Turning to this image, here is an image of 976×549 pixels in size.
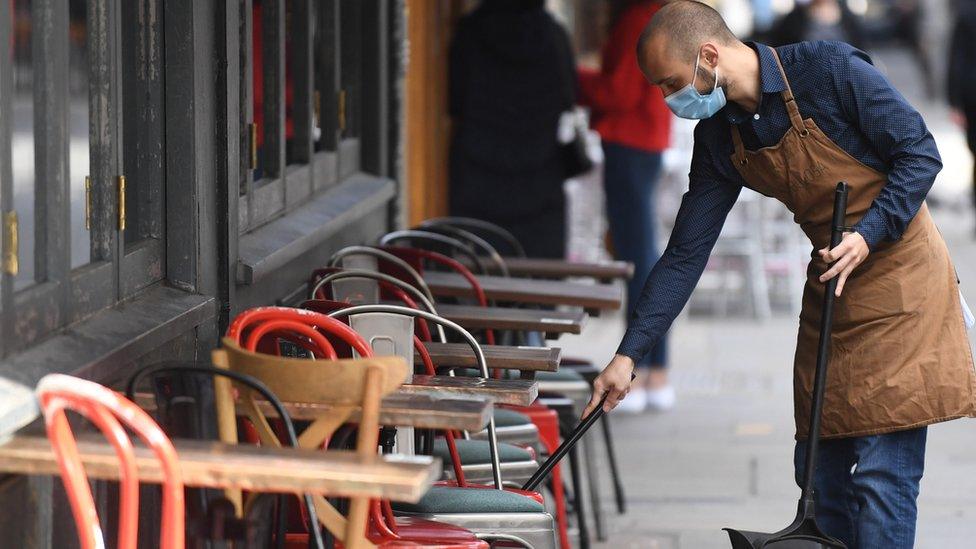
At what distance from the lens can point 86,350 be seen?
9.53 ft

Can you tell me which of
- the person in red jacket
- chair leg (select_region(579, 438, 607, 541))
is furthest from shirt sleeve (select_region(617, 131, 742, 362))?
the person in red jacket

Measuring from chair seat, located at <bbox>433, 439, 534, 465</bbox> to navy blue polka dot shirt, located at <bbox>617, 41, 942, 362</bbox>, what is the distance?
67 centimetres

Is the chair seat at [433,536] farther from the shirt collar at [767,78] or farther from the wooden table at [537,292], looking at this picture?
the wooden table at [537,292]

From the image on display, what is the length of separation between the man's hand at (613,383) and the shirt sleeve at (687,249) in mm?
169

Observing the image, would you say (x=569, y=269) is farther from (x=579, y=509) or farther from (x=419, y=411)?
(x=419, y=411)

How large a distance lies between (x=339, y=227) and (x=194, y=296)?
1470 mm

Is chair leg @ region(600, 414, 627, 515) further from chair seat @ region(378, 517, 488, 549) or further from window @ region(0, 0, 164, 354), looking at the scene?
window @ region(0, 0, 164, 354)

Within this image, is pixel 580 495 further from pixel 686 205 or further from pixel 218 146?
pixel 218 146

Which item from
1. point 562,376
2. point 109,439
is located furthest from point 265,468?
point 562,376

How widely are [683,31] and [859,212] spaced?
0.59 m

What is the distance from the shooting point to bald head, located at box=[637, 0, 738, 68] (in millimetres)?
3342

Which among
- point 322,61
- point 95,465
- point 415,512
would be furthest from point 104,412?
point 322,61

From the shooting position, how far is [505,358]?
3.79 metres

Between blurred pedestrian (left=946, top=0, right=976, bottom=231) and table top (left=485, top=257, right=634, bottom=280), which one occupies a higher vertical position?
blurred pedestrian (left=946, top=0, right=976, bottom=231)
